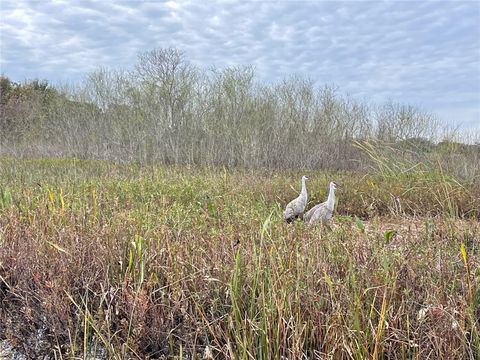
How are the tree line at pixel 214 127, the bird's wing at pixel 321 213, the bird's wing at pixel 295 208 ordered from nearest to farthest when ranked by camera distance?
the bird's wing at pixel 321 213, the bird's wing at pixel 295 208, the tree line at pixel 214 127

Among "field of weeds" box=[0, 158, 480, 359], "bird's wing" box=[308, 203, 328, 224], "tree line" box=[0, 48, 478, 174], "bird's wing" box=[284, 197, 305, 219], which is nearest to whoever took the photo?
"field of weeds" box=[0, 158, 480, 359]

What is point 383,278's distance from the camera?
1840 mm

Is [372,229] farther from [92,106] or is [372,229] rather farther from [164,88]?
[92,106]

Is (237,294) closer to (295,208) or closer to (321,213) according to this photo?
(321,213)

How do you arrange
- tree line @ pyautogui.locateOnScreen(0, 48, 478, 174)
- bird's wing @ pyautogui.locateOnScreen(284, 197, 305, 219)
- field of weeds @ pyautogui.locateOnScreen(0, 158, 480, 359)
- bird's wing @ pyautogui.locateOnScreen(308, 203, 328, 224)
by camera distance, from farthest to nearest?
1. tree line @ pyautogui.locateOnScreen(0, 48, 478, 174)
2. bird's wing @ pyautogui.locateOnScreen(284, 197, 305, 219)
3. bird's wing @ pyautogui.locateOnScreen(308, 203, 328, 224)
4. field of weeds @ pyautogui.locateOnScreen(0, 158, 480, 359)

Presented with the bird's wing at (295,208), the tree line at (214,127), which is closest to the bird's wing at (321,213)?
the bird's wing at (295,208)

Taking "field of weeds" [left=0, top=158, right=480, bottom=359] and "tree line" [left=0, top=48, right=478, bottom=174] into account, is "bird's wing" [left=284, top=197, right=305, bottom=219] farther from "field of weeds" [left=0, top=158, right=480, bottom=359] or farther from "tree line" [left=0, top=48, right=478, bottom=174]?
"tree line" [left=0, top=48, right=478, bottom=174]

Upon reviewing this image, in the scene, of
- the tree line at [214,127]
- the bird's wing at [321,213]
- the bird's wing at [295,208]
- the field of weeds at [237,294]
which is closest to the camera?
the field of weeds at [237,294]

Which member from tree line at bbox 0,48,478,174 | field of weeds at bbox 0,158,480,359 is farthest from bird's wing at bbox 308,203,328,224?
tree line at bbox 0,48,478,174

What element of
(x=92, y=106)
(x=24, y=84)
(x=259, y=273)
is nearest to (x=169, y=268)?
(x=259, y=273)

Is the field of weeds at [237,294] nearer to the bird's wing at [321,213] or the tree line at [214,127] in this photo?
the bird's wing at [321,213]

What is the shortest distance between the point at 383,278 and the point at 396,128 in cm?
1356

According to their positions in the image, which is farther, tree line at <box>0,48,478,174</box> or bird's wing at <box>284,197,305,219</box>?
tree line at <box>0,48,478,174</box>

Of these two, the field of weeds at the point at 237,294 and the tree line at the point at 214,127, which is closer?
the field of weeds at the point at 237,294
